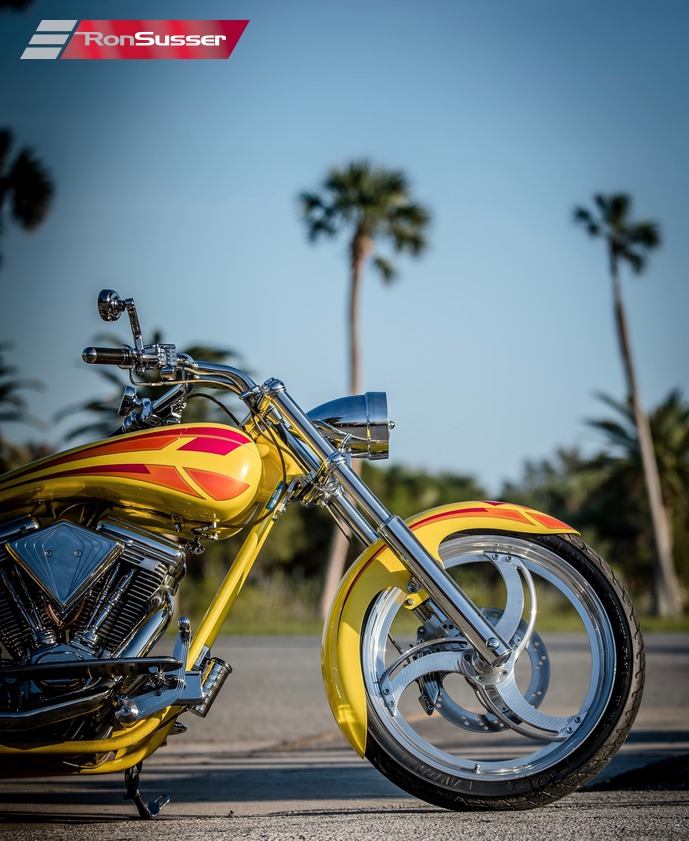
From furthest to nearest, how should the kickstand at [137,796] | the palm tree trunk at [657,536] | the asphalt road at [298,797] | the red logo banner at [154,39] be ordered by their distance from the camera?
the palm tree trunk at [657,536] → the red logo banner at [154,39] → the kickstand at [137,796] → the asphalt road at [298,797]

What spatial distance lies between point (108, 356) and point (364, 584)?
3.83 ft

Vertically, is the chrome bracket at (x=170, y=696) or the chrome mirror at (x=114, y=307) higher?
the chrome mirror at (x=114, y=307)

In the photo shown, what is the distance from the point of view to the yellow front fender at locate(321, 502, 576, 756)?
302cm

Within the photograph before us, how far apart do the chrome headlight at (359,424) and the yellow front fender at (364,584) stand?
303 mm

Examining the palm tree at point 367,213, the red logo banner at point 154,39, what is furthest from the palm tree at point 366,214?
the red logo banner at point 154,39

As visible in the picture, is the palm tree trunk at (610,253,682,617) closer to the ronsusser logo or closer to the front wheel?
the ronsusser logo

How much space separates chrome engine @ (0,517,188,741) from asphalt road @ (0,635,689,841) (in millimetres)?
419

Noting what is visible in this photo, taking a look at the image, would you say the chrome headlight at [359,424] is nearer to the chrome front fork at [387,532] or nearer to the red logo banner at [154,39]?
the chrome front fork at [387,532]

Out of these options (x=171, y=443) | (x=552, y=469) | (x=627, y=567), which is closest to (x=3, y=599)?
(x=171, y=443)

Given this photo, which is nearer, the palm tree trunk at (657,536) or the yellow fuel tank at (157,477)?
the yellow fuel tank at (157,477)

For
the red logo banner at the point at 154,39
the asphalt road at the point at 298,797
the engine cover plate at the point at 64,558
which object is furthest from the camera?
the red logo banner at the point at 154,39

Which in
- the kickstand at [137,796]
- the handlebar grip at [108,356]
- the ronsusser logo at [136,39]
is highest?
the ronsusser logo at [136,39]

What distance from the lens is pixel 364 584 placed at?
10.3ft

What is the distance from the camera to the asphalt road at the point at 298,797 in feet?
9.29
